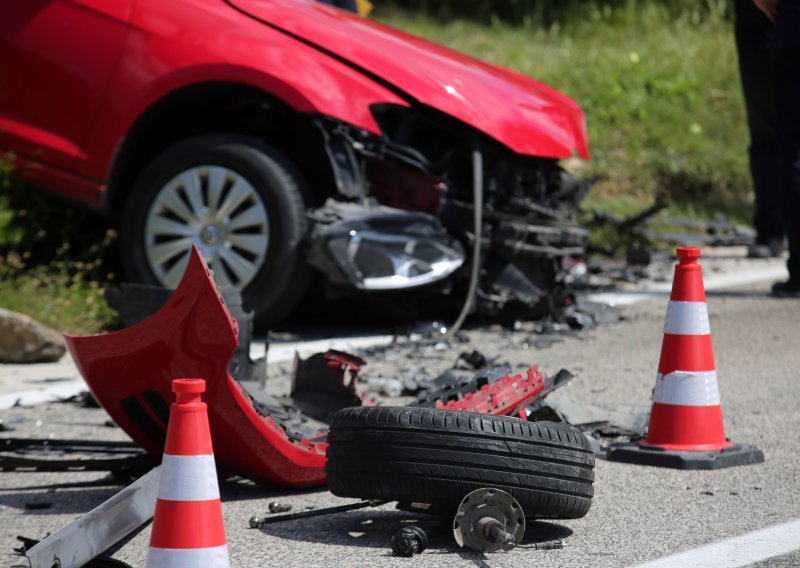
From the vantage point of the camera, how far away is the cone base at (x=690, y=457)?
14.8 ft

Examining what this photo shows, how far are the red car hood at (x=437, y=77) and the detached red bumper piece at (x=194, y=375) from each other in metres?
2.89

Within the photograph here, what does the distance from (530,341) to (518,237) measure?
53 centimetres

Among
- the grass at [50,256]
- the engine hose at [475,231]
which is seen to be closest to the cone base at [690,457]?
the engine hose at [475,231]

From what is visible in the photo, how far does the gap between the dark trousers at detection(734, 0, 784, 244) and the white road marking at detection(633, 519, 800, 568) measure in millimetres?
5704

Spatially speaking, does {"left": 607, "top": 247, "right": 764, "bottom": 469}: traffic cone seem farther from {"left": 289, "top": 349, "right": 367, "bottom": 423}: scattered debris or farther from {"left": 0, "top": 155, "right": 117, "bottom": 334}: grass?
{"left": 0, "top": 155, "right": 117, "bottom": 334}: grass

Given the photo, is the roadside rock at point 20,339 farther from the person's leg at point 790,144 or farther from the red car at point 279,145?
the person's leg at point 790,144

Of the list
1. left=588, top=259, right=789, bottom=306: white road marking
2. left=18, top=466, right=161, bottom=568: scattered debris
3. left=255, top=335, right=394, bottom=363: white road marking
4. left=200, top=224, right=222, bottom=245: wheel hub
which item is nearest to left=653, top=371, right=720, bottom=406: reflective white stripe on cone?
left=18, top=466, right=161, bottom=568: scattered debris

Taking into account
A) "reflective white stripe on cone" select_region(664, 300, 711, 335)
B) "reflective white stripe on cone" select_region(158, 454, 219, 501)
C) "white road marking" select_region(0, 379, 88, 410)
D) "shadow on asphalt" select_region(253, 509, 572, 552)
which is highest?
"reflective white stripe on cone" select_region(664, 300, 711, 335)

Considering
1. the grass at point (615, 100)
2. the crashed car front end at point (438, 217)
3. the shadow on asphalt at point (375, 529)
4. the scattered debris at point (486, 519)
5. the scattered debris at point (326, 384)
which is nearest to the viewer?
the scattered debris at point (486, 519)

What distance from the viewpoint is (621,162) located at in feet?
42.7

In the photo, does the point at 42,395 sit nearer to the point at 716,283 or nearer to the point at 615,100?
the point at 716,283

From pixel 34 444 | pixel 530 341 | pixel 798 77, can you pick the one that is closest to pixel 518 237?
pixel 530 341

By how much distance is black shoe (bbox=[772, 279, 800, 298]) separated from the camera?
8438mm

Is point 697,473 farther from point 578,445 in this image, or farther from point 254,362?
point 254,362
